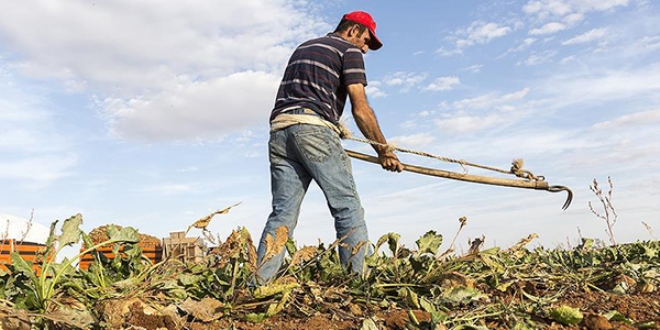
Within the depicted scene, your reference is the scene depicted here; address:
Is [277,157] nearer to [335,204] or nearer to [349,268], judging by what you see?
[335,204]

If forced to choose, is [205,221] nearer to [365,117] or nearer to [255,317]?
[255,317]

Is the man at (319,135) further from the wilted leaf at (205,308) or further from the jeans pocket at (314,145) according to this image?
the wilted leaf at (205,308)

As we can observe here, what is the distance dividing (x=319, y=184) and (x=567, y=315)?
172 cm

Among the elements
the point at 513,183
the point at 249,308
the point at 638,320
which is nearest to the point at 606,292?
the point at 638,320

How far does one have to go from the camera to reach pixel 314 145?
383 cm

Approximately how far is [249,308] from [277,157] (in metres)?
1.34

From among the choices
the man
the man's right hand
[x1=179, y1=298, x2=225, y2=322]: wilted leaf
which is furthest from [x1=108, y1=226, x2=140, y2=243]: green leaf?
the man's right hand

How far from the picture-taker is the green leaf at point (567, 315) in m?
2.54

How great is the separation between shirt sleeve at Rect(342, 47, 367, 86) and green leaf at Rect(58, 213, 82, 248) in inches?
73.8

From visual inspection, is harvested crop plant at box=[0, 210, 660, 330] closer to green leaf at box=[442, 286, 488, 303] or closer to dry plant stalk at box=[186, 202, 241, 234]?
green leaf at box=[442, 286, 488, 303]

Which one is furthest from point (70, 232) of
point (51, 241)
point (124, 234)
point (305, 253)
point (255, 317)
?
point (305, 253)

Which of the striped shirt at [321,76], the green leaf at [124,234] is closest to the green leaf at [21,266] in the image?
the green leaf at [124,234]

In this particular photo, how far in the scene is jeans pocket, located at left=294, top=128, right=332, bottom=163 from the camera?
3826 mm

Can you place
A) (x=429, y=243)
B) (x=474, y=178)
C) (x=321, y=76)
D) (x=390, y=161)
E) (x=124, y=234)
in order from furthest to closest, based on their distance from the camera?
1. (x=474, y=178)
2. (x=390, y=161)
3. (x=321, y=76)
4. (x=429, y=243)
5. (x=124, y=234)
